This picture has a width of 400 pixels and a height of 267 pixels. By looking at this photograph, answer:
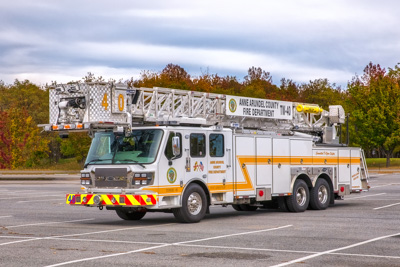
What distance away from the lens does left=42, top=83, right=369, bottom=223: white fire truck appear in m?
15.2

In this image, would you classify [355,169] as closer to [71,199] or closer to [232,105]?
[232,105]

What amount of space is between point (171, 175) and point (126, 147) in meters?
1.29

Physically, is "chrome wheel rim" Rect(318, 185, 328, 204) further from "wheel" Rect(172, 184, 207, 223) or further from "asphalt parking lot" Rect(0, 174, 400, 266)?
"wheel" Rect(172, 184, 207, 223)

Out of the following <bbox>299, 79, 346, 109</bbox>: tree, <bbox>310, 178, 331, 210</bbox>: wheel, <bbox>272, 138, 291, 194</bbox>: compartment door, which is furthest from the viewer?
<bbox>299, 79, 346, 109</bbox>: tree

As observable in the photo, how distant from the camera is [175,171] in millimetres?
15477

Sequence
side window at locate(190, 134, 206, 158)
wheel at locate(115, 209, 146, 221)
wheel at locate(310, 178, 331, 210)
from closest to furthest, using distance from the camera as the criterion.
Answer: side window at locate(190, 134, 206, 158)
wheel at locate(115, 209, 146, 221)
wheel at locate(310, 178, 331, 210)

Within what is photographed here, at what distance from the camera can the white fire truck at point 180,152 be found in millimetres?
15180

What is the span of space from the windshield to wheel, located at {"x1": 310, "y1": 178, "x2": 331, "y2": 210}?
20.5 feet

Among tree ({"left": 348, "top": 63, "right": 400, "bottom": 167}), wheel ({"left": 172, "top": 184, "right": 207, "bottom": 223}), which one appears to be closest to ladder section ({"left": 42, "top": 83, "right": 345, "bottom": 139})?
wheel ({"left": 172, "top": 184, "right": 207, "bottom": 223})

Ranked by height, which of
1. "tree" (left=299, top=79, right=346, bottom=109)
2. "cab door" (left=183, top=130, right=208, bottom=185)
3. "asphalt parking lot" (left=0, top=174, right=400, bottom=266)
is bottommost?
"asphalt parking lot" (left=0, top=174, right=400, bottom=266)

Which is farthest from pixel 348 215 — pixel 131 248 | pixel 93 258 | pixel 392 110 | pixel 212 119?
pixel 392 110

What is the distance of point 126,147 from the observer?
15.8m

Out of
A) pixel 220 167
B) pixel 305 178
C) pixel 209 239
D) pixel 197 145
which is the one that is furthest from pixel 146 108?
pixel 305 178

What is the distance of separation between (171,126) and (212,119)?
1948 millimetres
